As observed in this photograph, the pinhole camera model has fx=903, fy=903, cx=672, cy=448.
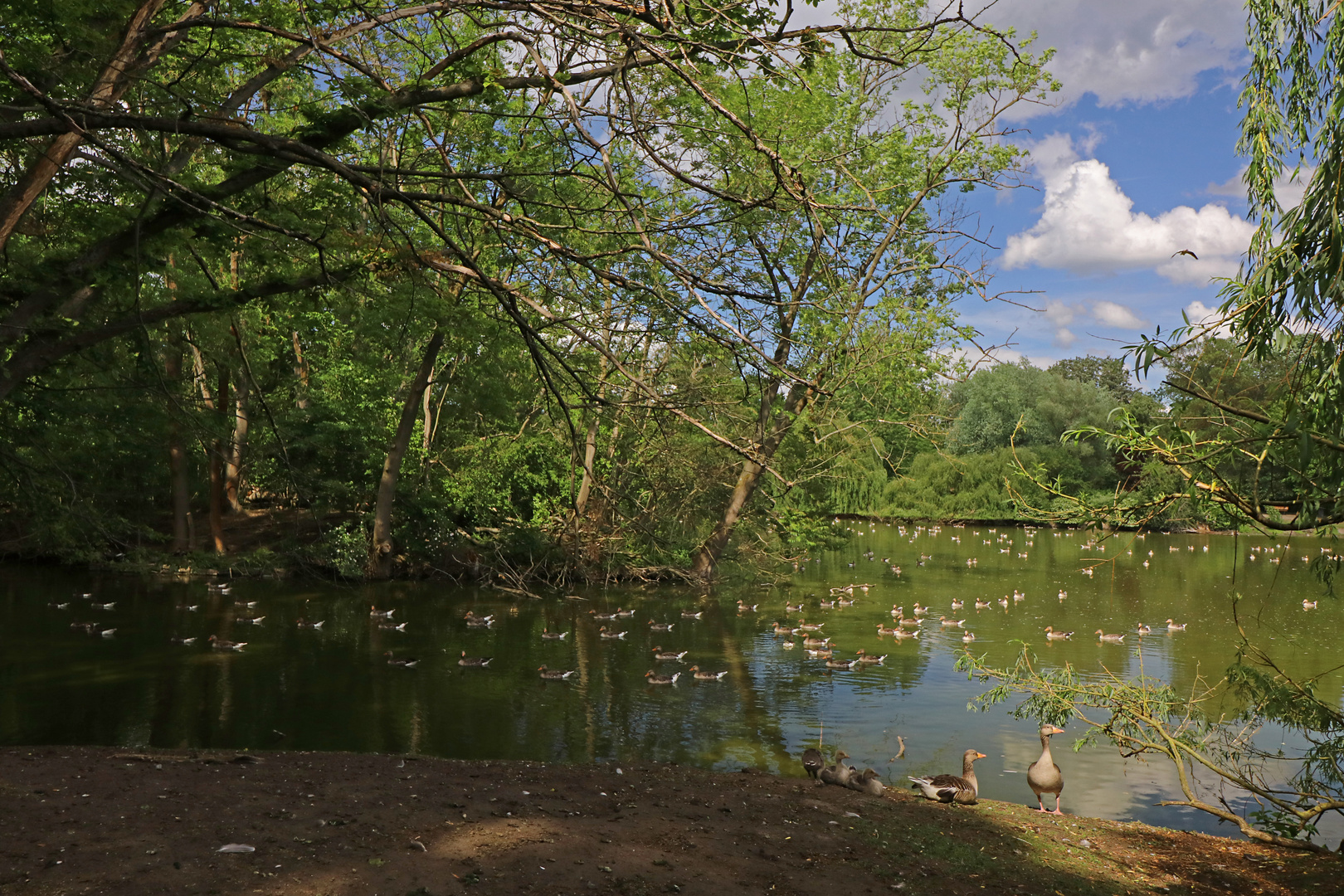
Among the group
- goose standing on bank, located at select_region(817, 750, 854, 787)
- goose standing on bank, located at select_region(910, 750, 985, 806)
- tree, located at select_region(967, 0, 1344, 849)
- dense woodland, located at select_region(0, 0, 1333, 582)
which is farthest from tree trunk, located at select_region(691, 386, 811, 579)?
tree, located at select_region(967, 0, 1344, 849)

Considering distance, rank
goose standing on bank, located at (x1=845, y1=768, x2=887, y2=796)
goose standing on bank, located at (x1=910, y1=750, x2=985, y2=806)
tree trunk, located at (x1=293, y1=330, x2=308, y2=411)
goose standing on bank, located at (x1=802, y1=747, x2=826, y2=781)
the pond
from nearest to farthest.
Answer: goose standing on bank, located at (x1=910, y1=750, x2=985, y2=806) → goose standing on bank, located at (x1=845, y1=768, x2=887, y2=796) → goose standing on bank, located at (x1=802, y1=747, x2=826, y2=781) → the pond → tree trunk, located at (x1=293, y1=330, x2=308, y2=411)

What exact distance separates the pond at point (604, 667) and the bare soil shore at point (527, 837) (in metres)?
1.65

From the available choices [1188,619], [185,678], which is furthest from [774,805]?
[1188,619]

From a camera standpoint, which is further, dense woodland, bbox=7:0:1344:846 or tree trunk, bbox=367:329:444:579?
tree trunk, bbox=367:329:444:579

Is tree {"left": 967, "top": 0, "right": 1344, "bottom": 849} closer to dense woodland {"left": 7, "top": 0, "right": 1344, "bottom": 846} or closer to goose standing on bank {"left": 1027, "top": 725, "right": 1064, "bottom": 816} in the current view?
dense woodland {"left": 7, "top": 0, "right": 1344, "bottom": 846}

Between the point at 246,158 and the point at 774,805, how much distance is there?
749cm

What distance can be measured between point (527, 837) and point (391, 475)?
17.6 metres

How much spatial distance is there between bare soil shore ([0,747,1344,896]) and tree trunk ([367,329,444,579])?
543 inches

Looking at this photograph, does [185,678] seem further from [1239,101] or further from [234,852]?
[1239,101]

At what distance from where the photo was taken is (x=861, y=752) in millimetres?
11055

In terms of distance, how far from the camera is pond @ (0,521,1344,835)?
10.8 meters

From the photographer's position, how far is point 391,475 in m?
22.9

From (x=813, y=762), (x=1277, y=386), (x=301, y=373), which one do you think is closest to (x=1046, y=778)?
(x=813, y=762)

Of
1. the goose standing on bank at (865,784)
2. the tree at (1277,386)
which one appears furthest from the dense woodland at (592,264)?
the goose standing on bank at (865,784)
